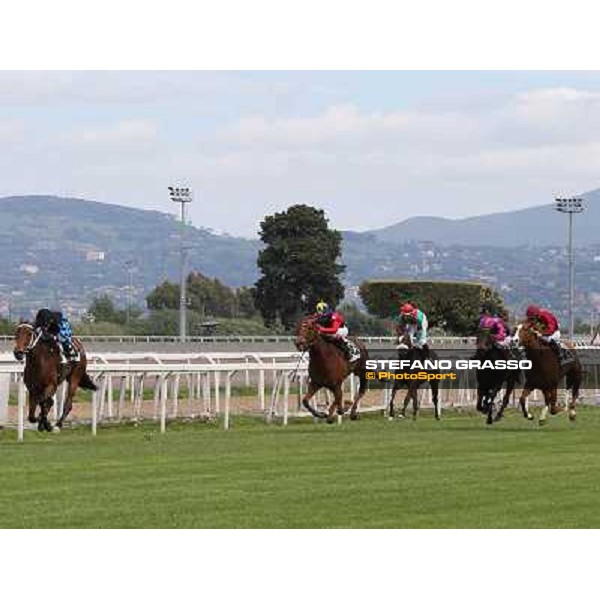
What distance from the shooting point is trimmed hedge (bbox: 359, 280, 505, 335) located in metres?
79.7

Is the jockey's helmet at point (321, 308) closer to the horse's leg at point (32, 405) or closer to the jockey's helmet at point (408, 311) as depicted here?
the jockey's helmet at point (408, 311)

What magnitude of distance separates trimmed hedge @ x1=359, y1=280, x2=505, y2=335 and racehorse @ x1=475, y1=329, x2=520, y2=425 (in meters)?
49.8

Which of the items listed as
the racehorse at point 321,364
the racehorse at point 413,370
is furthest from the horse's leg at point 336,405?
the racehorse at point 413,370

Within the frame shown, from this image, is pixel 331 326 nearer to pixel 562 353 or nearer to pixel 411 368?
pixel 411 368

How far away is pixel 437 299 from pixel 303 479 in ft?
215

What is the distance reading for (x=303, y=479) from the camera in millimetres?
15594

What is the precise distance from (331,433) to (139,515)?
11.0m

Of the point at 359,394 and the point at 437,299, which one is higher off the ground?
the point at 437,299

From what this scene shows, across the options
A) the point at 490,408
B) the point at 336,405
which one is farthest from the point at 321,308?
the point at 490,408

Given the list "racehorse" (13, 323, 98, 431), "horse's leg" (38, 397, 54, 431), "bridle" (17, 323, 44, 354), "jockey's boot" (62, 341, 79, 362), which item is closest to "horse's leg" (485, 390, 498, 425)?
"jockey's boot" (62, 341, 79, 362)

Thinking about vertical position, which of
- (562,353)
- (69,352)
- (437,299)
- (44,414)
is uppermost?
(437,299)

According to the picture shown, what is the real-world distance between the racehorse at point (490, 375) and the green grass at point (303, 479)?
212 cm

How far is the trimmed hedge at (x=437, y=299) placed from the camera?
79688mm

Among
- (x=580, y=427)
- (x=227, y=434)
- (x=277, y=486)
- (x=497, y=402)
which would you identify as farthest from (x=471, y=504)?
(x=497, y=402)
